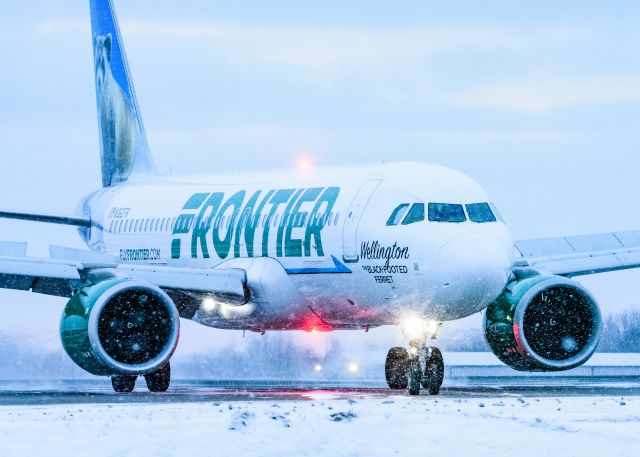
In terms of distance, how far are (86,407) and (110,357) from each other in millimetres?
3817

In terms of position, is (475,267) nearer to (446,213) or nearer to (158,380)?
(446,213)

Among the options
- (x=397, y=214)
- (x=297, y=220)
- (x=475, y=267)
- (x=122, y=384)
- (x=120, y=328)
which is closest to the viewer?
(x=475, y=267)

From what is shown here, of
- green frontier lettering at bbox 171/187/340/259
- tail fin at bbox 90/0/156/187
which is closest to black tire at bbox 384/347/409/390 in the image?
green frontier lettering at bbox 171/187/340/259

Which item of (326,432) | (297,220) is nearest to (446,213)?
(297,220)

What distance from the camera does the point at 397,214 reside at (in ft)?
80.6

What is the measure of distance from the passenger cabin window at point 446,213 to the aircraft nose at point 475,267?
1.99 ft

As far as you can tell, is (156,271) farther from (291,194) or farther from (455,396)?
(455,396)

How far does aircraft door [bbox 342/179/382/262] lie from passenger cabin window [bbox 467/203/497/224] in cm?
200

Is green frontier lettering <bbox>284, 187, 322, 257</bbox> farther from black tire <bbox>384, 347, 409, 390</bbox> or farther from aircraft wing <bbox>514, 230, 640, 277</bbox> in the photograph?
aircraft wing <bbox>514, 230, 640, 277</bbox>

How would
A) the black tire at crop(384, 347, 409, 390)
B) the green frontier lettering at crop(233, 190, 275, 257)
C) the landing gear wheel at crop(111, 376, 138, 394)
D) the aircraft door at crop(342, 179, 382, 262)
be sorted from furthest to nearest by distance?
the green frontier lettering at crop(233, 190, 275, 257) < the landing gear wheel at crop(111, 376, 138, 394) < the black tire at crop(384, 347, 409, 390) < the aircraft door at crop(342, 179, 382, 262)

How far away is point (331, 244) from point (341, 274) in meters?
0.59

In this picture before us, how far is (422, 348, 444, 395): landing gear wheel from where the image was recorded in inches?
936

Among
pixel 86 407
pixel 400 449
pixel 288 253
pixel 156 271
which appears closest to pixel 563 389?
pixel 288 253

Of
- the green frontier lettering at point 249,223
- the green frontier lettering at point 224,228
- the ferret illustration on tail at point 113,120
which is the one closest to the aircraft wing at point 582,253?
the green frontier lettering at point 249,223
